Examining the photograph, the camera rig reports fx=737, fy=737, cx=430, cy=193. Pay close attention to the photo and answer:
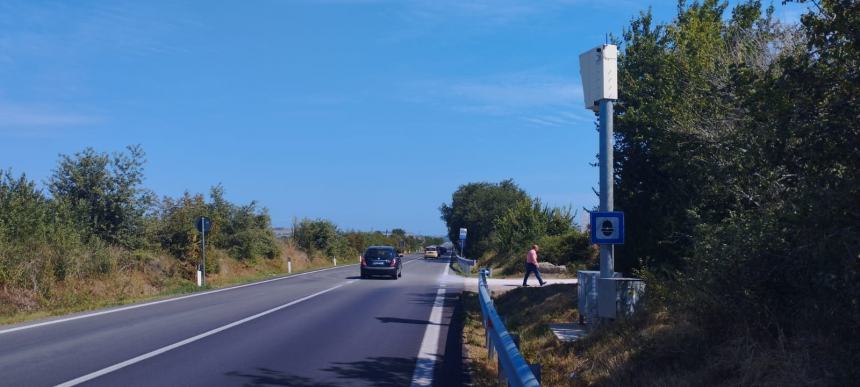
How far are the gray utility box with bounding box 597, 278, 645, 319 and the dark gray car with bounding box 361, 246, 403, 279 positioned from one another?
955 inches

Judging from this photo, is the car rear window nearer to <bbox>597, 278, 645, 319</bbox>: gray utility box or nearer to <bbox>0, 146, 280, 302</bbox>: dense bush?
<bbox>0, 146, 280, 302</bbox>: dense bush

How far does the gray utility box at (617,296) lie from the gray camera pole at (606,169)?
335 mm

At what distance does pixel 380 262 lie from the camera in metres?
34.0

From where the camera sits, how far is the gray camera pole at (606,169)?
1047 cm

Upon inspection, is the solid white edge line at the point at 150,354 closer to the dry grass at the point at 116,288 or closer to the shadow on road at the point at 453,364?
the shadow on road at the point at 453,364

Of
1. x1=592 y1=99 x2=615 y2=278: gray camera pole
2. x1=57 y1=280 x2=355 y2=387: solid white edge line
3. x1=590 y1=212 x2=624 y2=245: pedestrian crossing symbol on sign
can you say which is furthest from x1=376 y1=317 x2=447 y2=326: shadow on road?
x1=590 y1=212 x2=624 y2=245: pedestrian crossing symbol on sign

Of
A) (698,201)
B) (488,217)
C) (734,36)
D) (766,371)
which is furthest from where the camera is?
(488,217)

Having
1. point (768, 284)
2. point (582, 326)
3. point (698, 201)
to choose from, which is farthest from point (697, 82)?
point (768, 284)

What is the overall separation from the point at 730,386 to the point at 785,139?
2052 mm

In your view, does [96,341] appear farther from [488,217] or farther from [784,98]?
[488,217]

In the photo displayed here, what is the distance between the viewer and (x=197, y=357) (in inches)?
408

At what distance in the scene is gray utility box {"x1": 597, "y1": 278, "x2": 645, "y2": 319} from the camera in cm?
990

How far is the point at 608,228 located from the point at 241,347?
582cm

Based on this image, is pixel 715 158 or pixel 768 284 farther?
pixel 715 158
